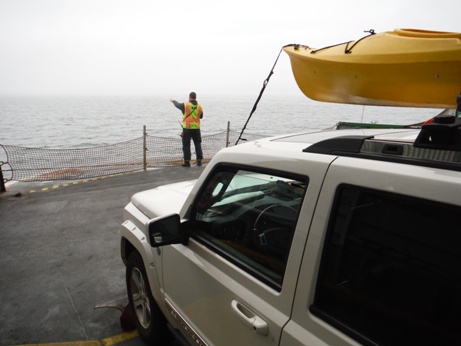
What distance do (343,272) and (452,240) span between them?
381 mm

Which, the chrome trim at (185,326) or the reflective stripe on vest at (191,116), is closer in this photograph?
the chrome trim at (185,326)

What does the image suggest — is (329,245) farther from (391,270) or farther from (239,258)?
(239,258)

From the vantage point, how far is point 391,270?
3.47 ft

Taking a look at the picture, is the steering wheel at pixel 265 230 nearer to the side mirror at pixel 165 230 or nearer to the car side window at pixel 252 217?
the car side window at pixel 252 217

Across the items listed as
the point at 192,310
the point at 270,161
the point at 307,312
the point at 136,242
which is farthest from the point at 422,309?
the point at 136,242

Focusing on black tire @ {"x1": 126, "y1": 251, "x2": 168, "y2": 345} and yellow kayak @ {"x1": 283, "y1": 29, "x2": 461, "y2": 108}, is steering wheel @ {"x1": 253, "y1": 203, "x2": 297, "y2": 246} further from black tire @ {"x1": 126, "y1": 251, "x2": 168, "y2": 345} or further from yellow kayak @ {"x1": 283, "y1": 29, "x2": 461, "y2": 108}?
yellow kayak @ {"x1": 283, "y1": 29, "x2": 461, "y2": 108}

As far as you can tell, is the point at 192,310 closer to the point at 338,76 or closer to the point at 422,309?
the point at 422,309

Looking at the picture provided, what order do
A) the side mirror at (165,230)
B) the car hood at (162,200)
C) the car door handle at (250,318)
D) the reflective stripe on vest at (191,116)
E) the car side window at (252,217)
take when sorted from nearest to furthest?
the car door handle at (250,318) → the car side window at (252,217) → the side mirror at (165,230) → the car hood at (162,200) → the reflective stripe on vest at (191,116)

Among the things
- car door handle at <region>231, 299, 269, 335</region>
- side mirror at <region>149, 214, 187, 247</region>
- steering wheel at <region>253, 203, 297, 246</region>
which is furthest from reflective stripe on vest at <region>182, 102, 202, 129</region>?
car door handle at <region>231, 299, 269, 335</region>

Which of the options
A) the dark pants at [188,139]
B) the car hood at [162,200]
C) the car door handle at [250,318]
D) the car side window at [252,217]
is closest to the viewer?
the car door handle at [250,318]

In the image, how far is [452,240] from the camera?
0.92 meters

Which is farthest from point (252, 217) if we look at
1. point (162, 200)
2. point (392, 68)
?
point (392, 68)

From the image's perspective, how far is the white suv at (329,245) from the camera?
37.9 inches

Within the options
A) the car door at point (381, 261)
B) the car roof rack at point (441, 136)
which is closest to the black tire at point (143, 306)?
the car door at point (381, 261)
